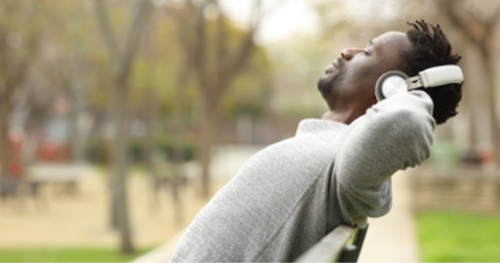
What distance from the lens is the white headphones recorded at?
7.50ft

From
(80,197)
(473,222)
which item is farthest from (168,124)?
(473,222)

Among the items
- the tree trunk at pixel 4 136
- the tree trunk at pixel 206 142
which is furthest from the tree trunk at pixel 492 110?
the tree trunk at pixel 4 136

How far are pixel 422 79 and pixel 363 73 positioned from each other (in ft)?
0.61

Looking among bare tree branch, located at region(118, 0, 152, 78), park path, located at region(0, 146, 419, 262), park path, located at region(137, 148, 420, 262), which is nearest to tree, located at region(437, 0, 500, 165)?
park path, located at region(0, 146, 419, 262)

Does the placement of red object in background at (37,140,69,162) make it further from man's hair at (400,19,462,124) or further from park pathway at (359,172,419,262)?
man's hair at (400,19,462,124)

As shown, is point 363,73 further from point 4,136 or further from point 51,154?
point 51,154

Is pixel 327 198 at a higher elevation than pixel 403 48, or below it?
below

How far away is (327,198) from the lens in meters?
2.19

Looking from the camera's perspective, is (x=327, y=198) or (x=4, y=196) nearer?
(x=327, y=198)

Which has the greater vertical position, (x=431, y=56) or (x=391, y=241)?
(x=431, y=56)

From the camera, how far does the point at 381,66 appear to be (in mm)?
2445

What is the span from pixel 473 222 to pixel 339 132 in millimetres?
12572

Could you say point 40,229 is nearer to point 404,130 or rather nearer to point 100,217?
point 100,217

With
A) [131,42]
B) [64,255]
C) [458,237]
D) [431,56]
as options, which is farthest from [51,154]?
[431,56]
